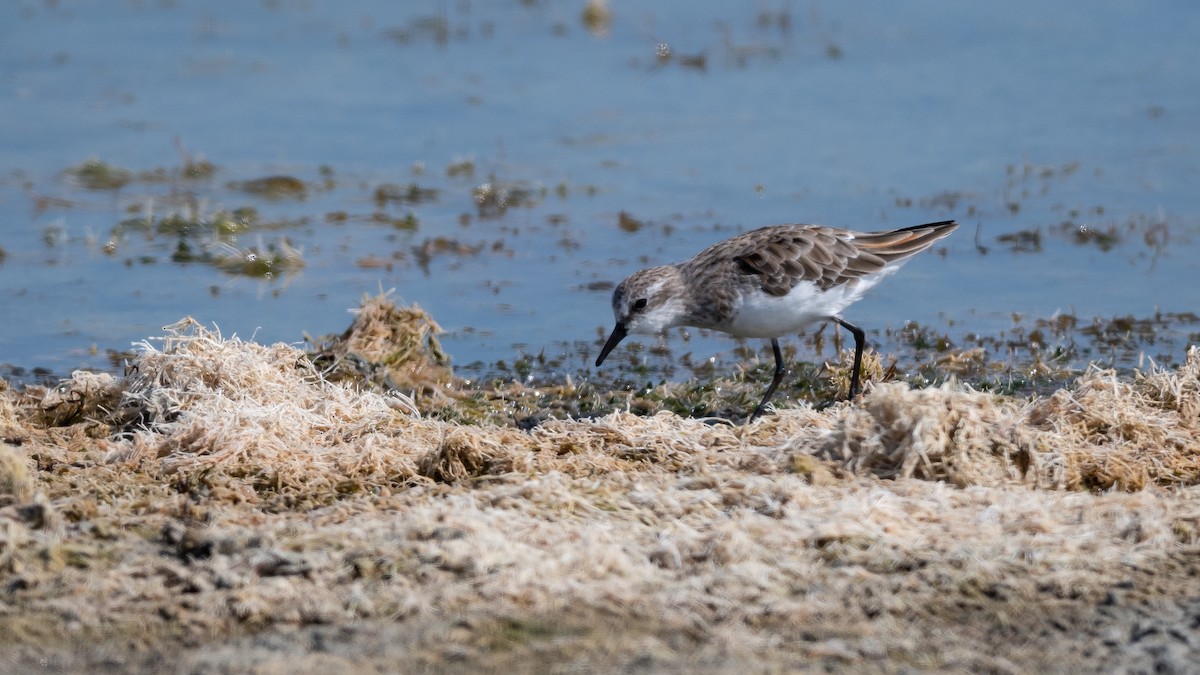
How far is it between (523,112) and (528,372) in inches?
241

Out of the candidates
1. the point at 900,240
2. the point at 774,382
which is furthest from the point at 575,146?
the point at 774,382

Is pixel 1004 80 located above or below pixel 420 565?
above

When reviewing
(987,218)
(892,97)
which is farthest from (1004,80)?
(987,218)

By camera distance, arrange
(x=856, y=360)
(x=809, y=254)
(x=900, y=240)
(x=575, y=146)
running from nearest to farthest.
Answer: (x=856, y=360) < (x=809, y=254) < (x=900, y=240) < (x=575, y=146)

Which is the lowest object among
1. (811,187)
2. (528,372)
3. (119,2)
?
(528,372)

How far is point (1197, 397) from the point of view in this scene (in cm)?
681

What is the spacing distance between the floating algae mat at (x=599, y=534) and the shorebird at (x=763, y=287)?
54.3 inches

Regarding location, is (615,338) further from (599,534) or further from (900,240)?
(599,534)

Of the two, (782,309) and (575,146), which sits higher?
(575,146)

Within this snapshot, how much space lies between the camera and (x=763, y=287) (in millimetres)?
8445

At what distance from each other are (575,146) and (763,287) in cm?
607

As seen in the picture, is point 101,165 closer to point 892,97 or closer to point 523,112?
point 523,112

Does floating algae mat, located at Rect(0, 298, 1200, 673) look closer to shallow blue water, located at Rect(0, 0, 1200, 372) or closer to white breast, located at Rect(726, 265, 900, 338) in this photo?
white breast, located at Rect(726, 265, 900, 338)

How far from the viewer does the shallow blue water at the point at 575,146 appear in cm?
1091
